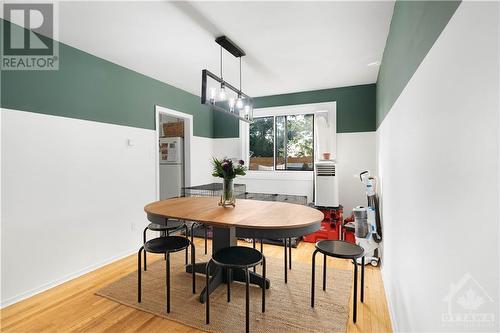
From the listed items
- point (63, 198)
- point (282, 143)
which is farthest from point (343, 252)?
point (282, 143)

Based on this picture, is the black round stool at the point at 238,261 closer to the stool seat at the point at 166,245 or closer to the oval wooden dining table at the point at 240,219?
the oval wooden dining table at the point at 240,219

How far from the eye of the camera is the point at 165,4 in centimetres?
210

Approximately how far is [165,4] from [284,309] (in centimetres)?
277

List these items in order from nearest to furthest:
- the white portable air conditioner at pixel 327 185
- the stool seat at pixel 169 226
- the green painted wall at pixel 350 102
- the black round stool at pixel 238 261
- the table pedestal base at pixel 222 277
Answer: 1. the black round stool at pixel 238 261
2. the table pedestal base at pixel 222 277
3. the stool seat at pixel 169 226
4. the white portable air conditioner at pixel 327 185
5. the green painted wall at pixel 350 102

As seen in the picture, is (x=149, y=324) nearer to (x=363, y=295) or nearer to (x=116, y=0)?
(x=363, y=295)

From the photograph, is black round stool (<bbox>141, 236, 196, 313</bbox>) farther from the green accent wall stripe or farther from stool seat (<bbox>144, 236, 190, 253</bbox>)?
the green accent wall stripe

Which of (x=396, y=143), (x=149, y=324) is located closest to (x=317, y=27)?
(x=396, y=143)

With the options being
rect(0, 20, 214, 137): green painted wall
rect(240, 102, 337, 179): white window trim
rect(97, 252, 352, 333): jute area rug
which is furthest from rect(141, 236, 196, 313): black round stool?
rect(240, 102, 337, 179): white window trim

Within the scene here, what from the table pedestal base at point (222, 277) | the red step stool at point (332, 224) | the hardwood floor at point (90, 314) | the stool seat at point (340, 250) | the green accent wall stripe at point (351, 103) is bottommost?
the hardwood floor at point (90, 314)

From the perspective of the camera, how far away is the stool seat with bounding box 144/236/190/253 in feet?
6.96

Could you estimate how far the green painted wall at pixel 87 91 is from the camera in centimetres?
247

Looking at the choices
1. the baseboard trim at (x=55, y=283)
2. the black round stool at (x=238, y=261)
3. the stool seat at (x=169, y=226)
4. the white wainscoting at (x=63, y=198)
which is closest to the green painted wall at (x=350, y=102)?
the white wainscoting at (x=63, y=198)

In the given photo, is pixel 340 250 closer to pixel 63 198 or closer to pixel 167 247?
pixel 167 247

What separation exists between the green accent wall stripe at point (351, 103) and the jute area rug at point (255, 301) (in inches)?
97.8
